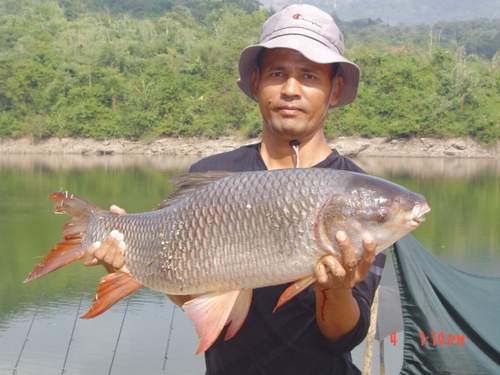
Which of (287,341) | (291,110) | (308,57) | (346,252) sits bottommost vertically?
(287,341)

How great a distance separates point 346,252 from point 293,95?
52 centimetres

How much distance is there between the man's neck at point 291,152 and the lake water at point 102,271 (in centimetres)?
100

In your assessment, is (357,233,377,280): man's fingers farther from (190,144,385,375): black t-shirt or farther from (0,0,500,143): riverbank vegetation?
(0,0,500,143): riverbank vegetation

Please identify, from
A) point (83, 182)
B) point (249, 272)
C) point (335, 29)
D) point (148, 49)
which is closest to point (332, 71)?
point (335, 29)

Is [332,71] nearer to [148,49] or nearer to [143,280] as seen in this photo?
[143,280]

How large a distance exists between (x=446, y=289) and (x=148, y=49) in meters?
48.2

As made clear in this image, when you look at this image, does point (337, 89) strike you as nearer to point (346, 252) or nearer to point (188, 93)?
point (346, 252)

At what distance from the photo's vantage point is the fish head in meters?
1.94

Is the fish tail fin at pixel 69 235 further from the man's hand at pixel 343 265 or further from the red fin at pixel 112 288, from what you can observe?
the man's hand at pixel 343 265

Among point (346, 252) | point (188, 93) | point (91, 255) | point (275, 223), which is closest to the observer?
point (346, 252)

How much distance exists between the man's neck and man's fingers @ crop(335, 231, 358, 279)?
0.44m

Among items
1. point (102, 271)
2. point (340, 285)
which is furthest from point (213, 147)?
point (340, 285)

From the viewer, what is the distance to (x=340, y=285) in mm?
1925
